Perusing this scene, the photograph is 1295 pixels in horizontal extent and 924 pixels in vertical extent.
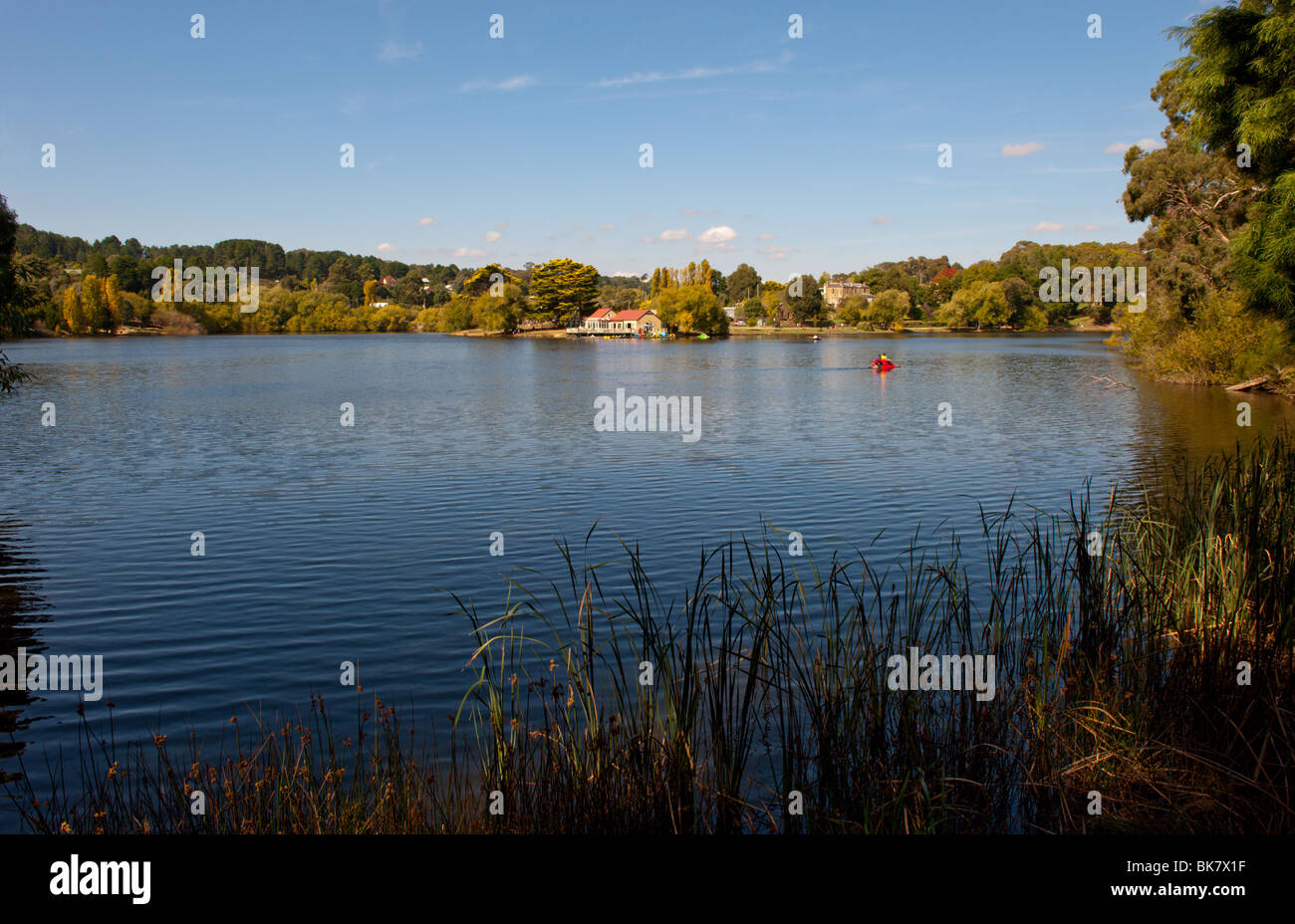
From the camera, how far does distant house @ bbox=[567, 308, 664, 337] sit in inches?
6053

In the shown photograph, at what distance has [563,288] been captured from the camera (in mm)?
161875

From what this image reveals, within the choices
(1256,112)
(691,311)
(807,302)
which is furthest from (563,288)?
(1256,112)

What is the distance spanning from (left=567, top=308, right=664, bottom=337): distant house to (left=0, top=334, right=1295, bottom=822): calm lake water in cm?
10835

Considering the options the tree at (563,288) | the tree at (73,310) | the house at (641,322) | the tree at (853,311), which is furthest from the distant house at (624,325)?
the tree at (73,310)

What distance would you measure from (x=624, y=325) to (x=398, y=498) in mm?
136939

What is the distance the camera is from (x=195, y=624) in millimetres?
11352

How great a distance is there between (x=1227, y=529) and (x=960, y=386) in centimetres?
4346

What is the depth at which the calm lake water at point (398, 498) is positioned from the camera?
10.5m

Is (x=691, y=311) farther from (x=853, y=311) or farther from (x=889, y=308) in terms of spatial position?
(x=889, y=308)

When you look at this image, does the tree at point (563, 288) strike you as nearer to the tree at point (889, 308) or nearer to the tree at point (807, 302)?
the tree at point (807, 302)

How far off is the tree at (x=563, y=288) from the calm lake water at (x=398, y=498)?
117 m
